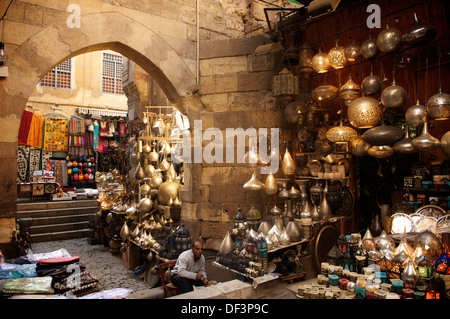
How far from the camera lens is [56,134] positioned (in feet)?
37.2

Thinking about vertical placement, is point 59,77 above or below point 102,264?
above

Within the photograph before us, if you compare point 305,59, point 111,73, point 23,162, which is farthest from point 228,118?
point 111,73

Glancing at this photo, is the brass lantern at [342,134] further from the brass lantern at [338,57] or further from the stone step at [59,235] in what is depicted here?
the stone step at [59,235]

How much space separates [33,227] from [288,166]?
737cm

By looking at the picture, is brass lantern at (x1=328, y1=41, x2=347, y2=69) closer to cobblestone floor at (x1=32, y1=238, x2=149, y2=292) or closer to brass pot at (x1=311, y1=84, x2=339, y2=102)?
brass pot at (x1=311, y1=84, x2=339, y2=102)

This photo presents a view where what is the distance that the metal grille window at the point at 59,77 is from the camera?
40.2 feet

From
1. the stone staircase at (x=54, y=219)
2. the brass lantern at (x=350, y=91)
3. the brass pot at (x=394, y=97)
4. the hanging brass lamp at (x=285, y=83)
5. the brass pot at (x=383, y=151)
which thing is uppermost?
the hanging brass lamp at (x=285, y=83)

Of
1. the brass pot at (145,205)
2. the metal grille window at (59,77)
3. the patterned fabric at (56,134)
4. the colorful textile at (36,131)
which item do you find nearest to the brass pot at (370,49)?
the brass pot at (145,205)

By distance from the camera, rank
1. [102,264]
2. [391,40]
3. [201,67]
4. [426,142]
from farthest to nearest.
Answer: [102,264] < [201,67] < [391,40] < [426,142]

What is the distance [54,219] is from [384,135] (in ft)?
28.4

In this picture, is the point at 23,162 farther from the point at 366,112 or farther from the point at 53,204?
the point at 366,112

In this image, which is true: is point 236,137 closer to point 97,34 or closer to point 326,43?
point 326,43

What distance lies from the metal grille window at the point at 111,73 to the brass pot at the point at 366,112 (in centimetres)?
1223

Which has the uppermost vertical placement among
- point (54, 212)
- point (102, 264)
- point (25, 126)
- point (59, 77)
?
point (59, 77)
